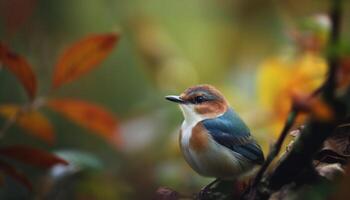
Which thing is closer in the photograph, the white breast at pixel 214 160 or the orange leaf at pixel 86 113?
the white breast at pixel 214 160

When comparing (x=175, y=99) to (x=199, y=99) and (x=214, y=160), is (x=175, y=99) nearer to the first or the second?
(x=199, y=99)

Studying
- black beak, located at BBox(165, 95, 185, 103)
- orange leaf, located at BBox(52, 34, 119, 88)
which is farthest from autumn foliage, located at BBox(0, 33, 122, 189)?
black beak, located at BBox(165, 95, 185, 103)

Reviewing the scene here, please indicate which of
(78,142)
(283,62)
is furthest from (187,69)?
(78,142)

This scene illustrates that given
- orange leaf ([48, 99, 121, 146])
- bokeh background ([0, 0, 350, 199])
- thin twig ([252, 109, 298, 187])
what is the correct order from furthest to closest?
bokeh background ([0, 0, 350, 199])
orange leaf ([48, 99, 121, 146])
thin twig ([252, 109, 298, 187])

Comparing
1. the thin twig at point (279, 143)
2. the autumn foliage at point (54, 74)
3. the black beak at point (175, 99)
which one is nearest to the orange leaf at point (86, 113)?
the autumn foliage at point (54, 74)

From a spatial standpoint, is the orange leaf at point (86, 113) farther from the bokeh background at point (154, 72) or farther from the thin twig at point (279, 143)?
the thin twig at point (279, 143)

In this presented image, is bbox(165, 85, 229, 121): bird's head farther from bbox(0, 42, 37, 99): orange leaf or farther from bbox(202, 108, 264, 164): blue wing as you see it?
bbox(0, 42, 37, 99): orange leaf
